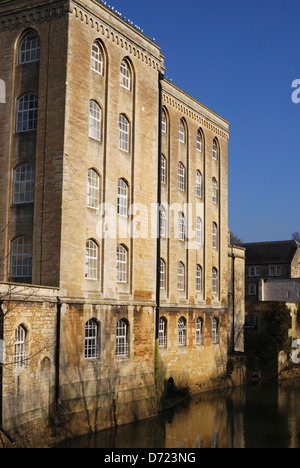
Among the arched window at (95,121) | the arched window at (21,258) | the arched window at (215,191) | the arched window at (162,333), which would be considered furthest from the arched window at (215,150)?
the arched window at (21,258)

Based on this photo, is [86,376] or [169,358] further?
[169,358]

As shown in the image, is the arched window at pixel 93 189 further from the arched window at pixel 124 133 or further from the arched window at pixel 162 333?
the arched window at pixel 162 333

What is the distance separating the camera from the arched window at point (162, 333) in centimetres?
3239

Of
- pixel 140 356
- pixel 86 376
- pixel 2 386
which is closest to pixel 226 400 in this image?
pixel 140 356

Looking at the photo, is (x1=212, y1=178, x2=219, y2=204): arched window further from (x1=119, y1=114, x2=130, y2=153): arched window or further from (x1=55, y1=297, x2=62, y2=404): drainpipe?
(x1=55, y1=297, x2=62, y2=404): drainpipe

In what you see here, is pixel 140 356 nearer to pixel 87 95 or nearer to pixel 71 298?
pixel 71 298

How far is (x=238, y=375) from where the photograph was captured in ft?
132

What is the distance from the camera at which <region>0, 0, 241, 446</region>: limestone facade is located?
926 inches

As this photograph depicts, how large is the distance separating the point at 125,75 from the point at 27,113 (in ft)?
19.1

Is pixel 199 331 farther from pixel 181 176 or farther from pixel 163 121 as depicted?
pixel 163 121

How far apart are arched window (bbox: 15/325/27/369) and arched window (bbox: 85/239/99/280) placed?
16.8 ft

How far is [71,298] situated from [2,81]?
10290 mm

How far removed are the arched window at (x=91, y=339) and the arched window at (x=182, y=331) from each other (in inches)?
372

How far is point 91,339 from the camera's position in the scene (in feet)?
84.1
